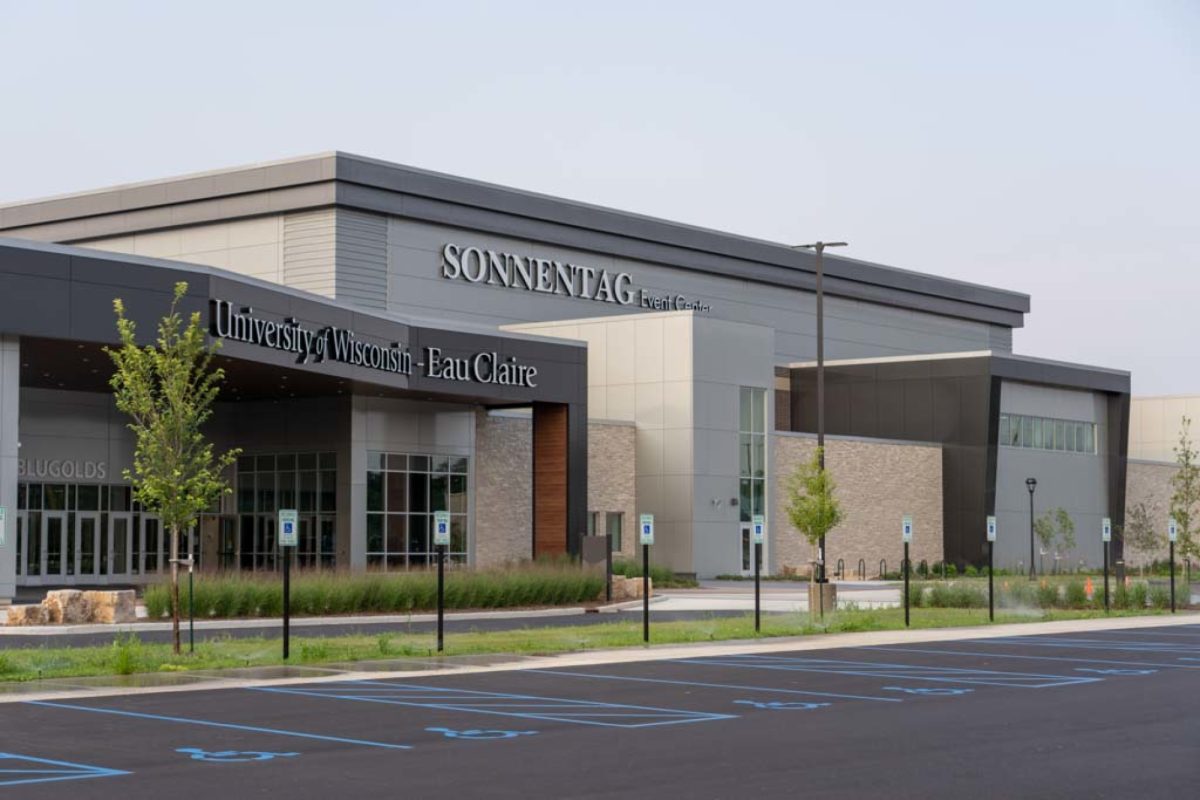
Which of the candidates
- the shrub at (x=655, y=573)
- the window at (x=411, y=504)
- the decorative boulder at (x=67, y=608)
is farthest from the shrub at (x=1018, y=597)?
the decorative boulder at (x=67, y=608)

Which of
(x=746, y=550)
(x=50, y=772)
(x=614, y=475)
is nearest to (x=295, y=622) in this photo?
(x=50, y=772)

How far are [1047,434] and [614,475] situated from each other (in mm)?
24068

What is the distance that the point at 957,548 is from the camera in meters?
68.3

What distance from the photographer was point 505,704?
16906mm

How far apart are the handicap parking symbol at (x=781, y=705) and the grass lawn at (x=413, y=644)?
682 cm

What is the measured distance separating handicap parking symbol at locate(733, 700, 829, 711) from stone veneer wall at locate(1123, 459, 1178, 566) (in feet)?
210

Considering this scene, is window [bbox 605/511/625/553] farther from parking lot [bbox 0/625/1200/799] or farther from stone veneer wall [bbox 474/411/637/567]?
parking lot [bbox 0/625/1200/799]

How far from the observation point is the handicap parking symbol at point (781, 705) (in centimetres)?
1658

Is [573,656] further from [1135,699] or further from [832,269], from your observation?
[832,269]

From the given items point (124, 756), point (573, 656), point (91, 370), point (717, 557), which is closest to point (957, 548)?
point (717, 557)

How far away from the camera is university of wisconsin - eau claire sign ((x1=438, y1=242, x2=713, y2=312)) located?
202 ft

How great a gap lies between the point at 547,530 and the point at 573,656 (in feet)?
94.3

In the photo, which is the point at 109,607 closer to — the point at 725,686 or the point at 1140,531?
the point at 725,686

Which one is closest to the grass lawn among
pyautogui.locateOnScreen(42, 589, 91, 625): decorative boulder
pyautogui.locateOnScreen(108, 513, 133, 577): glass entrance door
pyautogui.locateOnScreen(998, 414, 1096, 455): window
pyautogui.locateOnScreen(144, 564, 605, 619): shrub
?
pyautogui.locateOnScreen(42, 589, 91, 625): decorative boulder
